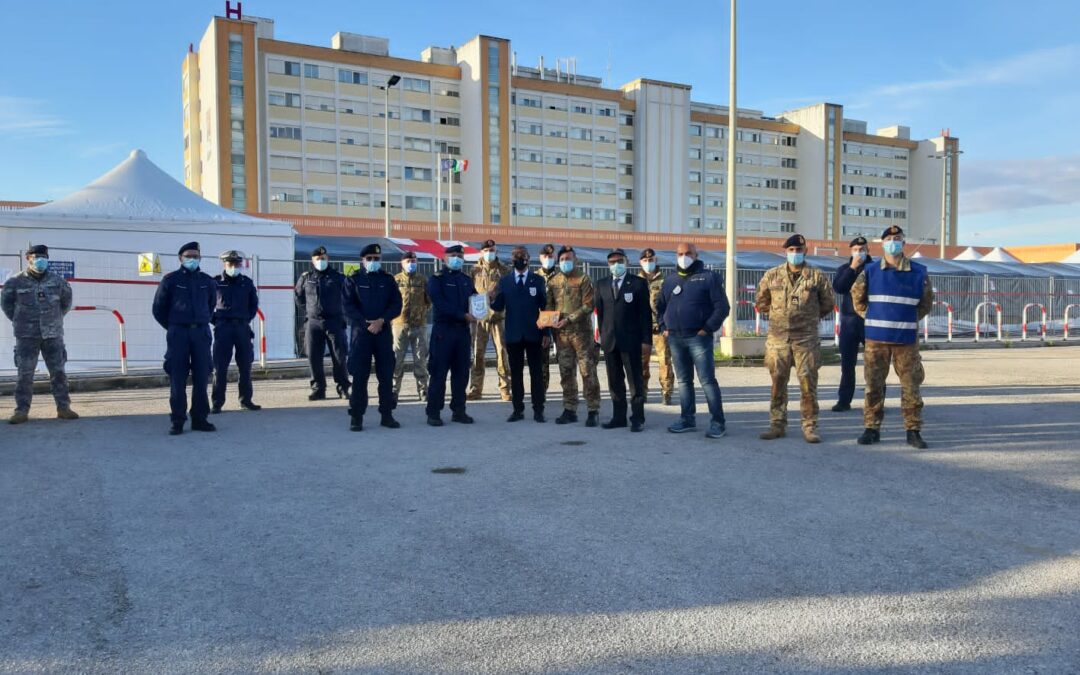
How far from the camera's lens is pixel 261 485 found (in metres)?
6.28

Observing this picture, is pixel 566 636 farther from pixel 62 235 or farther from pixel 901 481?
pixel 62 235

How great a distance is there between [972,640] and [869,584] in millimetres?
688

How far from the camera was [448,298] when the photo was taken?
966 cm

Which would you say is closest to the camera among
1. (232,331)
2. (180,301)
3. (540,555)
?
(540,555)

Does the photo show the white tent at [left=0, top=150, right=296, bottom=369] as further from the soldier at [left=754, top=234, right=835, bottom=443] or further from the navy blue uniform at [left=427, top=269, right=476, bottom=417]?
the soldier at [left=754, top=234, right=835, bottom=443]

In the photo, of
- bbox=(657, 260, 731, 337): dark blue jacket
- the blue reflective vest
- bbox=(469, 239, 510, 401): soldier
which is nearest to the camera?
the blue reflective vest

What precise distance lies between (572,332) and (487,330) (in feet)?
8.84

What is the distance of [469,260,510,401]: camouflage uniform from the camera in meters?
11.6

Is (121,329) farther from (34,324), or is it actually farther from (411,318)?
(411,318)

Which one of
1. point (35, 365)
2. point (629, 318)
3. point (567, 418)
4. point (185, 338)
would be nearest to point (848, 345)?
point (629, 318)

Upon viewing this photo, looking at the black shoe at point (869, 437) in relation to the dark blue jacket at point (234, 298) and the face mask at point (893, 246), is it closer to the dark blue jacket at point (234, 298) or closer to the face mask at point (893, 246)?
the face mask at point (893, 246)

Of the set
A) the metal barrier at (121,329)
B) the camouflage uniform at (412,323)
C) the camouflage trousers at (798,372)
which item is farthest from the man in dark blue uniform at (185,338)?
the camouflage trousers at (798,372)

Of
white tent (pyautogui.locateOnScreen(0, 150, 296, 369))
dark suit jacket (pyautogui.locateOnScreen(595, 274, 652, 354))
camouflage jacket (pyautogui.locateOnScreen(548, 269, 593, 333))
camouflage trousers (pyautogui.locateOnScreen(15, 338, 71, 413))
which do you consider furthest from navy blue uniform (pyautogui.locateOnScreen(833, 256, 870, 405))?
white tent (pyautogui.locateOnScreen(0, 150, 296, 369))

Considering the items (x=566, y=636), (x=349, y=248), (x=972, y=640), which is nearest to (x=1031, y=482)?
(x=972, y=640)
